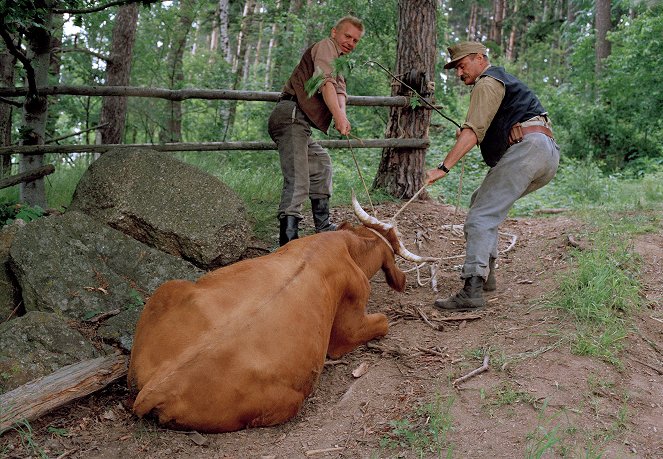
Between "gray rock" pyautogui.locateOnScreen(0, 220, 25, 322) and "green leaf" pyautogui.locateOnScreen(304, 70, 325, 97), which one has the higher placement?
"green leaf" pyautogui.locateOnScreen(304, 70, 325, 97)

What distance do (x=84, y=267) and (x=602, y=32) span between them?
50.0ft

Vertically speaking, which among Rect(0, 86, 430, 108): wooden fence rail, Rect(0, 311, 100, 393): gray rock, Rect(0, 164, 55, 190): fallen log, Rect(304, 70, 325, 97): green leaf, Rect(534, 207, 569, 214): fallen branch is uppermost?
Rect(304, 70, 325, 97): green leaf

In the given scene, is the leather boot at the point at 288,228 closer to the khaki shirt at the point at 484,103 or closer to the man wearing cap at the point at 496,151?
the man wearing cap at the point at 496,151

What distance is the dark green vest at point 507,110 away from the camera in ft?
15.2

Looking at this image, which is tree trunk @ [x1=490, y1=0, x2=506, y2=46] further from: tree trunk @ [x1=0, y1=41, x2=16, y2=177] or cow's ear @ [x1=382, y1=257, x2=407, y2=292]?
cow's ear @ [x1=382, y1=257, x2=407, y2=292]

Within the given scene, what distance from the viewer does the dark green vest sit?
4645mm

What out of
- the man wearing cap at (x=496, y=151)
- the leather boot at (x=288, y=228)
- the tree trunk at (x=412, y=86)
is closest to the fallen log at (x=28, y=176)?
the leather boot at (x=288, y=228)

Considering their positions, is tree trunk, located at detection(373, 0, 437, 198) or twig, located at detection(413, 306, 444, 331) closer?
twig, located at detection(413, 306, 444, 331)

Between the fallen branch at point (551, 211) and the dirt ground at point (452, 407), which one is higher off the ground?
the fallen branch at point (551, 211)

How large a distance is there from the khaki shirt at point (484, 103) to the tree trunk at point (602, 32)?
1253cm

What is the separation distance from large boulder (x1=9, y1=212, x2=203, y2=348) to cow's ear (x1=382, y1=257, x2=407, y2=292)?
5.31ft

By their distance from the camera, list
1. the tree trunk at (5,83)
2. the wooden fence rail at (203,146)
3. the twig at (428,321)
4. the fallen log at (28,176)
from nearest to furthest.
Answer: the twig at (428,321)
the fallen log at (28,176)
the wooden fence rail at (203,146)
the tree trunk at (5,83)

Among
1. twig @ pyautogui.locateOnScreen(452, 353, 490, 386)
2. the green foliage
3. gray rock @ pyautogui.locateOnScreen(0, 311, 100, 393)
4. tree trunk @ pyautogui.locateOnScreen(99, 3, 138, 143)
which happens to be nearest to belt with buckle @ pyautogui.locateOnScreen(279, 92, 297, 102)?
the green foliage

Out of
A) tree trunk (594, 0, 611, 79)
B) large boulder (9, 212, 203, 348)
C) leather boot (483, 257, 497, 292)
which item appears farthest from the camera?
tree trunk (594, 0, 611, 79)
